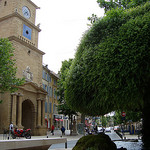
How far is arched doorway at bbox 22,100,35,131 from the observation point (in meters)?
31.2

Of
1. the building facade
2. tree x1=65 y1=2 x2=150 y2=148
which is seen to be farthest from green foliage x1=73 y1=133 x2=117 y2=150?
the building facade

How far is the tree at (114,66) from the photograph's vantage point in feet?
20.0

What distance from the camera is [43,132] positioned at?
3112 centimetres

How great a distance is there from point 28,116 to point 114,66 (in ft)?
90.7

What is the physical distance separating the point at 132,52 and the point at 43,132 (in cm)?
2747

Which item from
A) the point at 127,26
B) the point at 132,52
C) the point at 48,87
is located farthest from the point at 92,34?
the point at 48,87

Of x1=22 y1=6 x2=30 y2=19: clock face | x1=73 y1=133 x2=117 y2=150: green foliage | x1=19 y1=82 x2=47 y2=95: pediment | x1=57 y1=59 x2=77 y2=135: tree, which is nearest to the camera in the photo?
x1=73 y1=133 x2=117 y2=150: green foliage

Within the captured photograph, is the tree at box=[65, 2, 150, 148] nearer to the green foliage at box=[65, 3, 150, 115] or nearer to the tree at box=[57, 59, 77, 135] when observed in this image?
the green foliage at box=[65, 3, 150, 115]

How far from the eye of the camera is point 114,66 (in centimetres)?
649

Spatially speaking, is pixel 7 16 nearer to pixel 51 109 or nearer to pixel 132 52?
pixel 51 109

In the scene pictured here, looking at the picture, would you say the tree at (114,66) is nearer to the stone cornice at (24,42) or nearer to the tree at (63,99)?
the tree at (63,99)

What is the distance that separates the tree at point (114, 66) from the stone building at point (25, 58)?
69.8 ft

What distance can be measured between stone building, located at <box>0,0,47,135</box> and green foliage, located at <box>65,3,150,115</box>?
21240 mm

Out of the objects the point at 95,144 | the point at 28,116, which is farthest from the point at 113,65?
the point at 28,116
